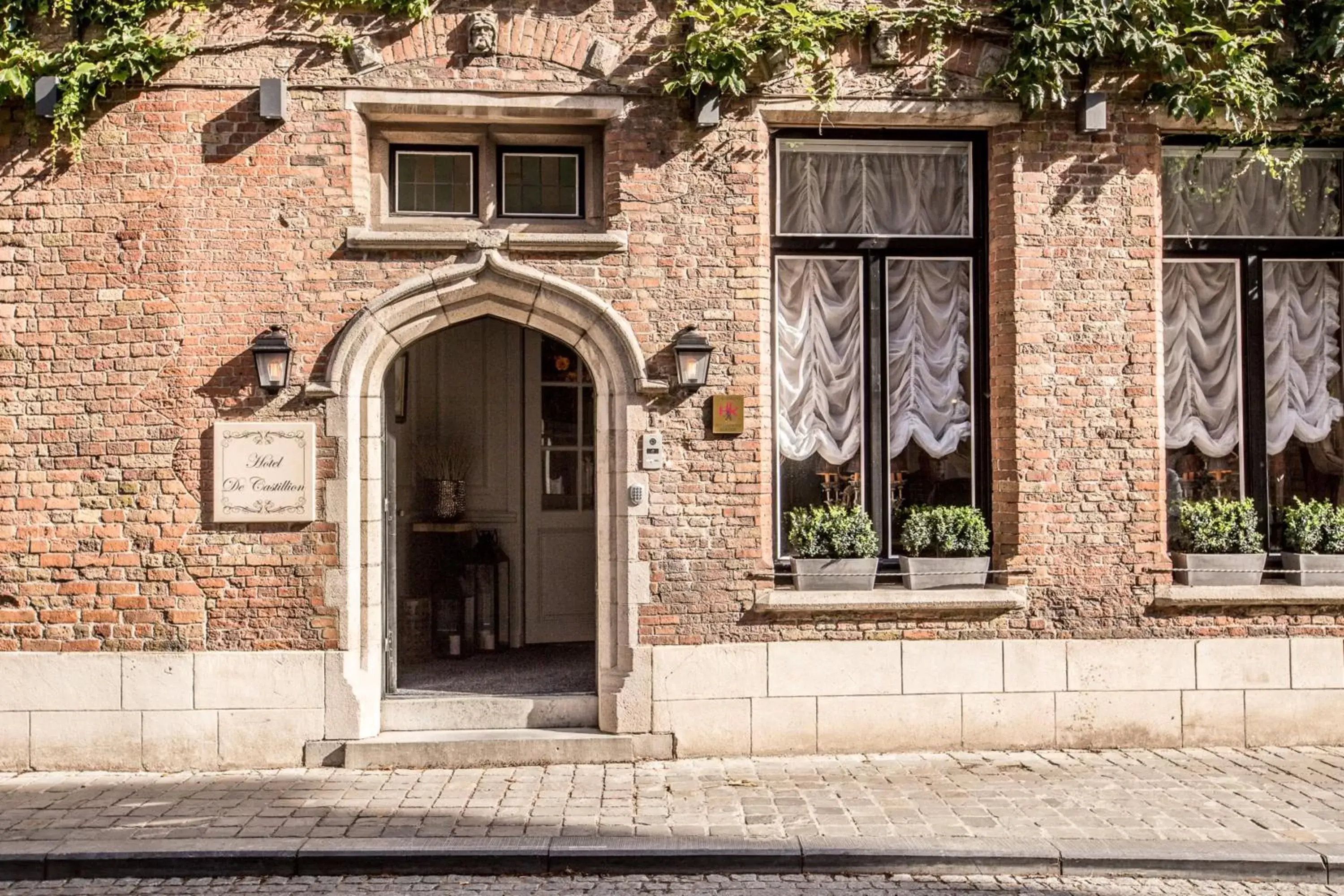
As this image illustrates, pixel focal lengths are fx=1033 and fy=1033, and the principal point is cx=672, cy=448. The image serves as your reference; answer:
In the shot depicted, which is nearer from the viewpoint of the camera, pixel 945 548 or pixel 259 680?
pixel 259 680

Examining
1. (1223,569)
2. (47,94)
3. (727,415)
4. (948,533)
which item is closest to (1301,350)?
(1223,569)

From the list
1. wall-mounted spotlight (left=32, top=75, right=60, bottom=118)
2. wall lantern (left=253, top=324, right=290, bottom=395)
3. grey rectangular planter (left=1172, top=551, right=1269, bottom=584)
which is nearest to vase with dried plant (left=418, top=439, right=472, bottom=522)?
wall lantern (left=253, top=324, right=290, bottom=395)

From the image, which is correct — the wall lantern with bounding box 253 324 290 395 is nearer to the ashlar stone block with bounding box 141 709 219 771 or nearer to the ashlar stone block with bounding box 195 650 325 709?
the ashlar stone block with bounding box 195 650 325 709

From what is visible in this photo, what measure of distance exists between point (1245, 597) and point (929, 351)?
283 cm

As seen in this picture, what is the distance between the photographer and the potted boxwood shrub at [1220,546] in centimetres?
750

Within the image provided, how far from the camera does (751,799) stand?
20.3ft

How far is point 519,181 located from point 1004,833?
5357mm

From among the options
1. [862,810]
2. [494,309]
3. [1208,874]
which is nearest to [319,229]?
[494,309]

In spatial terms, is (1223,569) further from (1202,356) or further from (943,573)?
(943,573)

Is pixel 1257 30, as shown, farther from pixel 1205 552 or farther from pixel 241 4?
pixel 241 4

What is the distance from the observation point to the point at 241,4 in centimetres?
705

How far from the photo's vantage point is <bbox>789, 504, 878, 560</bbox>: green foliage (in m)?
7.35

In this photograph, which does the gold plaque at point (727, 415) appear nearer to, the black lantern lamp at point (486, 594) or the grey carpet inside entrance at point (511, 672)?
the grey carpet inside entrance at point (511, 672)

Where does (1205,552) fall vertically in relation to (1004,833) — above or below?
above
